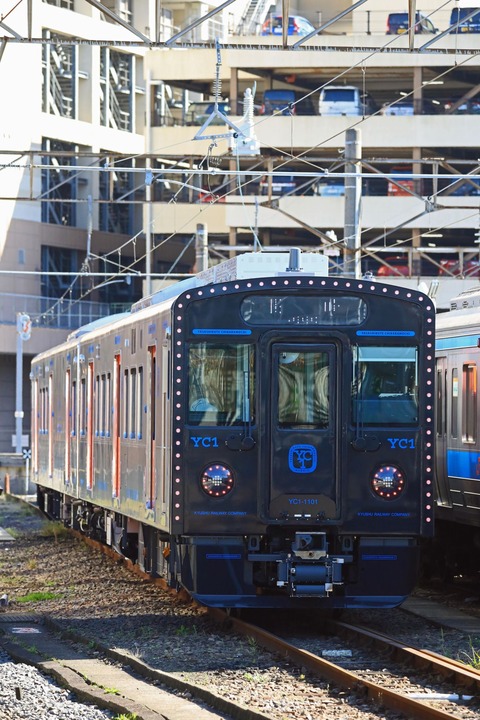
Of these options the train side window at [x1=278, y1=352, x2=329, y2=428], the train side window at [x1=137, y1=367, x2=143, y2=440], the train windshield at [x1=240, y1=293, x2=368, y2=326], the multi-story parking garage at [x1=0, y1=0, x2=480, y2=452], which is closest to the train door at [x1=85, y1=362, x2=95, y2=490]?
the train side window at [x1=137, y1=367, x2=143, y2=440]

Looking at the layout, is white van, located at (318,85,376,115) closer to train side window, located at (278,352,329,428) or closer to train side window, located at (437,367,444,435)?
train side window, located at (437,367,444,435)

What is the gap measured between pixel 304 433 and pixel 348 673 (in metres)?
2.75

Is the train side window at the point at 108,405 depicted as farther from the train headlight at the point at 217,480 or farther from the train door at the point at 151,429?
the train headlight at the point at 217,480

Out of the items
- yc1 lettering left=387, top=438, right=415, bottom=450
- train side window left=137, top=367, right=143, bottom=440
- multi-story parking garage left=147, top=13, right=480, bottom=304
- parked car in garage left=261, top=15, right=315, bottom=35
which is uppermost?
parked car in garage left=261, top=15, right=315, bottom=35

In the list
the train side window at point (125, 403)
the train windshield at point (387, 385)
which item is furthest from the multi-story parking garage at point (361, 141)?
the train windshield at point (387, 385)

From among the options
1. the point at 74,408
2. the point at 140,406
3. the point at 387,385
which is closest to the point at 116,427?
the point at 140,406

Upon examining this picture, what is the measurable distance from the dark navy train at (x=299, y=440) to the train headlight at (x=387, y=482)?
0.01 m

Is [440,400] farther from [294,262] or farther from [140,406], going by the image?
[294,262]

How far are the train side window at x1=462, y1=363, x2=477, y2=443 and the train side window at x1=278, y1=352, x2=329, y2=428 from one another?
298 centimetres

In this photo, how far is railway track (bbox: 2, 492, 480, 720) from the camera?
8.93 meters

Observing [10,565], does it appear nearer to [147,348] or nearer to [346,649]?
[147,348]

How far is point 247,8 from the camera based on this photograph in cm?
5631

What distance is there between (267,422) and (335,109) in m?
41.1

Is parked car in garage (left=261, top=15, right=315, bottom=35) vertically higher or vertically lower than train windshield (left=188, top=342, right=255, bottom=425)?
higher
